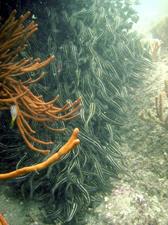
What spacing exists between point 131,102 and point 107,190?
1.98 meters

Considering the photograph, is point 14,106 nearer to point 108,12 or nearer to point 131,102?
point 131,102

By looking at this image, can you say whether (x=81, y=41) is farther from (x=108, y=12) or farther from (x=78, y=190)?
(x=78, y=190)

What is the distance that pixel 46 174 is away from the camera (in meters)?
4.41

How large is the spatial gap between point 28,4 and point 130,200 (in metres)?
3.49

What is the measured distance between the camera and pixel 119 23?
21.1 ft

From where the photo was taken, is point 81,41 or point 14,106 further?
point 81,41

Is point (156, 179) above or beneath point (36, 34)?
beneath

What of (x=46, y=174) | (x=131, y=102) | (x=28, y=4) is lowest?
(x=46, y=174)

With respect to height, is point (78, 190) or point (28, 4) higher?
point (28, 4)

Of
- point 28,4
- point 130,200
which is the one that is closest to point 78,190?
point 130,200

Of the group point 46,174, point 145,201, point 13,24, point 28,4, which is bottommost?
point 145,201

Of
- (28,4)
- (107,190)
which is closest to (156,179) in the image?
(107,190)

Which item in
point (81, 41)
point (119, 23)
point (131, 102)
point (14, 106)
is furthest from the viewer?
point (119, 23)

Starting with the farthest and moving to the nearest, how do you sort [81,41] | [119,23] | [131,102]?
1. [119,23]
2. [131,102]
3. [81,41]
